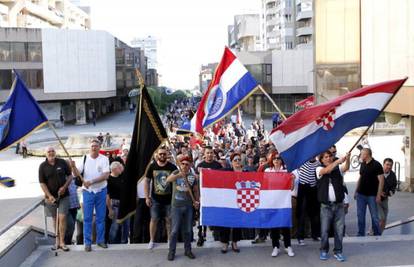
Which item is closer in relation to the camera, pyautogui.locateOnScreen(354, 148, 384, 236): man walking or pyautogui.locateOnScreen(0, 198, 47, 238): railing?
pyautogui.locateOnScreen(0, 198, 47, 238): railing

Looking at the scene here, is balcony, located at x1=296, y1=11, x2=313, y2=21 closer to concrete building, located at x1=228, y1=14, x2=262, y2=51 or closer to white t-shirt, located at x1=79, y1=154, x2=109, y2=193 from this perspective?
concrete building, located at x1=228, y1=14, x2=262, y2=51

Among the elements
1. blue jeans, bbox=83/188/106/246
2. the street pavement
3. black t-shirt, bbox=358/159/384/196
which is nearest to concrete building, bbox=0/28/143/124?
the street pavement

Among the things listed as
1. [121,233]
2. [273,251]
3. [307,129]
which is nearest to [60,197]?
[121,233]

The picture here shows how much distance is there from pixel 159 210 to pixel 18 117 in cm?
275

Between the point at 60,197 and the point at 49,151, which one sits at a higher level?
the point at 49,151

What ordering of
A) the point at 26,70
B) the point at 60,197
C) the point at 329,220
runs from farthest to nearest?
the point at 26,70 < the point at 60,197 < the point at 329,220

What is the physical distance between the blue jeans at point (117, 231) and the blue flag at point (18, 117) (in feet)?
6.52

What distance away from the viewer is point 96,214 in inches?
358

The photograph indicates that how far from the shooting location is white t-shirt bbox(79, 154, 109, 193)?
8969 mm

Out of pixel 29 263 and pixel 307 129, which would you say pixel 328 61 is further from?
pixel 29 263

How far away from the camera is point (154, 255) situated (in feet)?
28.8

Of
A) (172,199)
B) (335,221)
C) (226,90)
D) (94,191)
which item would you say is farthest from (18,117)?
(335,221)

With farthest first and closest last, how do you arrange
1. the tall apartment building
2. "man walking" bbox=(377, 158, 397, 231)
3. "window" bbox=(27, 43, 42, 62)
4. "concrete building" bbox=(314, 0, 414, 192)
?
the tall apartment building, "window" bbox=(27, 43, 42, 62), "concrete building" bbox=(314, 0, 414, 192), "man walking" bbox=(377, 158, 397, 231)

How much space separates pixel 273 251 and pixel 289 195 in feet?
3.07
